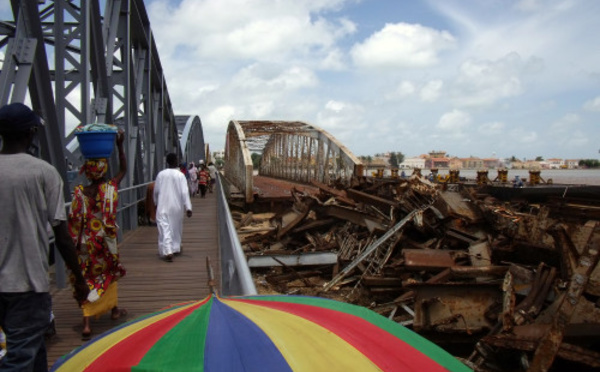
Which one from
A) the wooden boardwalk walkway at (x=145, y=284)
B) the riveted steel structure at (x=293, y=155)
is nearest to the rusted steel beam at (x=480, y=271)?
the wooden boardwalk walkway at (x=145, y=284)

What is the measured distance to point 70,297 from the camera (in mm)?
5145

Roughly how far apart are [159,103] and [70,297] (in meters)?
12.6

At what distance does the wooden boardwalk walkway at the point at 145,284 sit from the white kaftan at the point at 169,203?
1.20 feet

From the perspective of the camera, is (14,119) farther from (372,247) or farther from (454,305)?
(372,247)

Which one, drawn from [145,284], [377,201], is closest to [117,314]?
[145,284]

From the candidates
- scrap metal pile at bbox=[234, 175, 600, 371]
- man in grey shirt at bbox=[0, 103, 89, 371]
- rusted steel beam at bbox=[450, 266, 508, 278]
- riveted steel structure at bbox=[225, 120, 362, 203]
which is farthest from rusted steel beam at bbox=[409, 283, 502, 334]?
riveted steel structure at bbox=[225, 120, 362, 203]

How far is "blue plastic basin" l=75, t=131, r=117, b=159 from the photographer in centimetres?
420

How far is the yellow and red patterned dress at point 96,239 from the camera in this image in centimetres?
402

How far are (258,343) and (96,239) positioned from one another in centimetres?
296

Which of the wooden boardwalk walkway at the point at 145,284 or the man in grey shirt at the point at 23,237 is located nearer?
the man in grey shirt at the point at 23,237

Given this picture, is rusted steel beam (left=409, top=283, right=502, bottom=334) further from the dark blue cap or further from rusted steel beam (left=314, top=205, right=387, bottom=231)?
the dark blue cap

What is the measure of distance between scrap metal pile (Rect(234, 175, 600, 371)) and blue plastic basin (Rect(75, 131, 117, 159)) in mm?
4616

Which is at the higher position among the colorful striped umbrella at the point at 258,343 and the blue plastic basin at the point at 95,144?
the blue plastic basin at the point at 95,144

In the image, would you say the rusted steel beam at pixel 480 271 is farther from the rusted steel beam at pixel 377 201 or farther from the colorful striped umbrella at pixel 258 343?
the colorful striped umbrella at pixel 258 343
